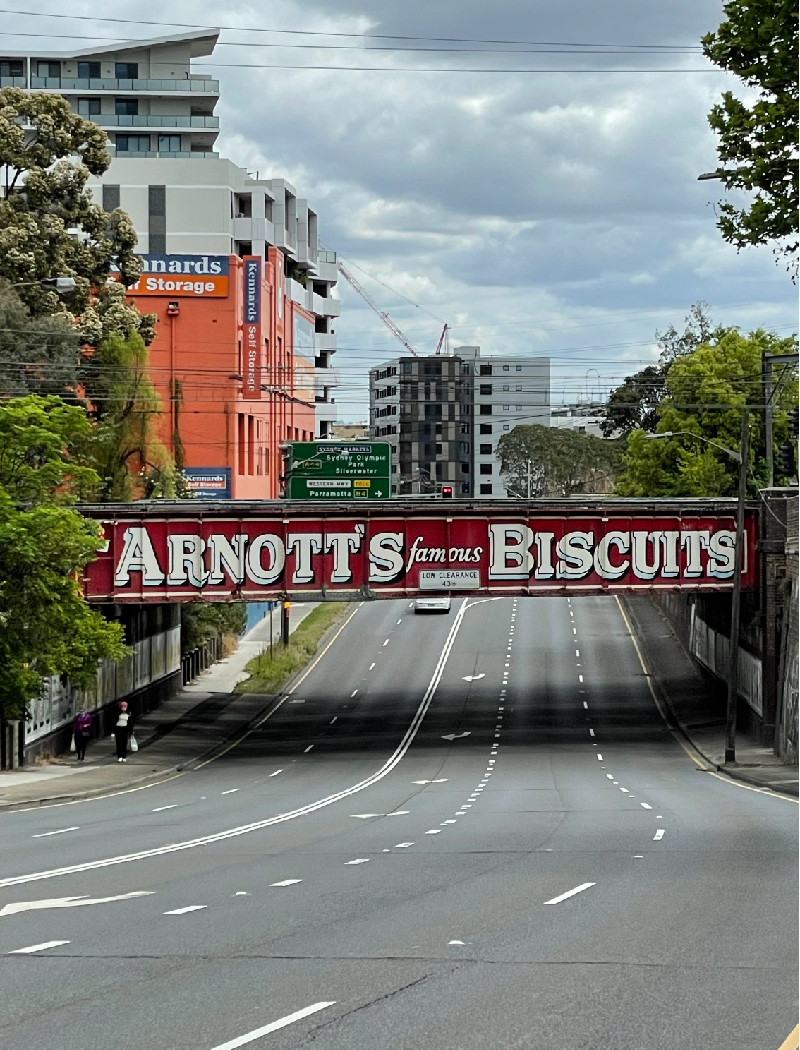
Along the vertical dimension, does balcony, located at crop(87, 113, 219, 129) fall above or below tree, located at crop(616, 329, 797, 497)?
above

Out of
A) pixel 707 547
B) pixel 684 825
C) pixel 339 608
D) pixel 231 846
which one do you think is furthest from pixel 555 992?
pixel 339 608

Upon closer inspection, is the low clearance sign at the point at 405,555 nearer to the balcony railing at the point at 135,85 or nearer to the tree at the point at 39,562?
the tree at the point at 39,562

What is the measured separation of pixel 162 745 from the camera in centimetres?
4981

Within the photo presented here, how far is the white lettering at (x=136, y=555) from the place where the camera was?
4962cm

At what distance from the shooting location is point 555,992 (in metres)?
11.9

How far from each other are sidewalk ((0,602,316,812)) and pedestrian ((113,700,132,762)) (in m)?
0.36

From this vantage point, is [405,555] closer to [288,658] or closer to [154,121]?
[288,658]

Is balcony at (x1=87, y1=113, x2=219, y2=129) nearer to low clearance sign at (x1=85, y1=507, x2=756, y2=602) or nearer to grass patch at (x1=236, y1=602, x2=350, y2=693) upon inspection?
grass patch at (x1=236, y1=602, x2=350, y2=693)

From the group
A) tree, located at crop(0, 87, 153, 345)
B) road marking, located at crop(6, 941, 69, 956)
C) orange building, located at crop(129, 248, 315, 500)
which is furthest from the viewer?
orange building, located at crop(129, 248, 315, 500)

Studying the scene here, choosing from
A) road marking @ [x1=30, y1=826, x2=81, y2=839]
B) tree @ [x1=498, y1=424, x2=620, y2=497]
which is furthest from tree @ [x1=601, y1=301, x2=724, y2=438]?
road marking @ [x1=30, y1=826, x2=81, y2=839]

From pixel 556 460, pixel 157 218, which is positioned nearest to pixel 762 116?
pixel 157 218

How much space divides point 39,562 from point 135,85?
91.2m

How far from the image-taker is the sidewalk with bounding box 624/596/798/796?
41.4 meters

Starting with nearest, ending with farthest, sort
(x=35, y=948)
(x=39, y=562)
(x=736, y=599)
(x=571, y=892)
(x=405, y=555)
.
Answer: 1. (x=35, y=948)
2. (x=571, y=892)
3. (x=39, y=562)
4. (x=736, y=599)
5. (x=405, y=555)
